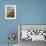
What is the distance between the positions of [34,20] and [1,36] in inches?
49.0

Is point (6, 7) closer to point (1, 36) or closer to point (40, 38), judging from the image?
point (1, 36)

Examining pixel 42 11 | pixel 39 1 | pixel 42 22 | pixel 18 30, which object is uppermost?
pixel 39 1

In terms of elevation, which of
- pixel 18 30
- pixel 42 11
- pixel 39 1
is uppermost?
pixel 39 1

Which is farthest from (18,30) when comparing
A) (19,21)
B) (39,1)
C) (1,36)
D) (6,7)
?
(39,1)

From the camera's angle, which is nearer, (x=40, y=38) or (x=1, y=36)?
(x=40, y=38)

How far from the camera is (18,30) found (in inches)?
158

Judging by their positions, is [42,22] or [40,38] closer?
[40,38]

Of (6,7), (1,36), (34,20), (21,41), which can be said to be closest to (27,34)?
(21,41)

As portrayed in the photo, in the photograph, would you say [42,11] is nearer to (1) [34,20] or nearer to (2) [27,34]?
(1) [34,20]

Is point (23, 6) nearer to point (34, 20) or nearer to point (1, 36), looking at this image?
point (34, 20)

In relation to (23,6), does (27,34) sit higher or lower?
lower

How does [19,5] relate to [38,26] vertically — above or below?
above

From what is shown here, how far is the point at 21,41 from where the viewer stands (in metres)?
3.88

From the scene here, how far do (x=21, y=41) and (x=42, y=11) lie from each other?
1.24 metres
